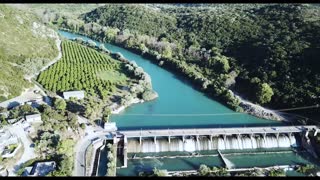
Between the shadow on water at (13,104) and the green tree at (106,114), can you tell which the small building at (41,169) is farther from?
the shadow on water at (13,104)

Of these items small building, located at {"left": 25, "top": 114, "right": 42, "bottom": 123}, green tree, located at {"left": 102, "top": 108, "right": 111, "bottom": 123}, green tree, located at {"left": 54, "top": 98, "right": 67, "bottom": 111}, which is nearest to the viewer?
small building, located at {"left": 25, "top": 114, "right": 42, "bottom": 123}

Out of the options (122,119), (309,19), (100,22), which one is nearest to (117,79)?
(122,119)

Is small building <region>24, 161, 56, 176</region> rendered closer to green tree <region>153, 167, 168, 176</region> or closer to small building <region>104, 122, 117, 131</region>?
small building <region>104, 122, 117, 131</region>

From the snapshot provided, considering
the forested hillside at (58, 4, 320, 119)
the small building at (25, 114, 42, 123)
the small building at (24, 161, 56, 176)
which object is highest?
the forested hillside at (58, 4, 320, 119)

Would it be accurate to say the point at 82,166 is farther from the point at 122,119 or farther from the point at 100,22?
the point at 100,22

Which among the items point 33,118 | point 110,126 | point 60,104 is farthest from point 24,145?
point 110,126

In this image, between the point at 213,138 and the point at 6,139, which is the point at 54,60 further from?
the point at 213,138

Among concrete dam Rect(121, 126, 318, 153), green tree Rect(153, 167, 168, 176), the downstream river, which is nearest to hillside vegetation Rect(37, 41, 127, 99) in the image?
the downstream river
